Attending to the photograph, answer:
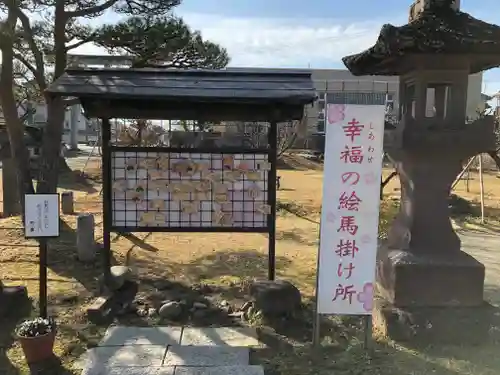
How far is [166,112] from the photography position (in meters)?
5.72

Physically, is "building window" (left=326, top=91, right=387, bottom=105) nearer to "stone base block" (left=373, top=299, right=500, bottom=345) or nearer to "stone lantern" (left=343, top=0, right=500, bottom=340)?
"stone lantern" (left=343, top=0, right=500, bottom=340)

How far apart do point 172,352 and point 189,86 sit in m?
2.82

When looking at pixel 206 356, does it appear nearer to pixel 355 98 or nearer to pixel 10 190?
pixel 355 98

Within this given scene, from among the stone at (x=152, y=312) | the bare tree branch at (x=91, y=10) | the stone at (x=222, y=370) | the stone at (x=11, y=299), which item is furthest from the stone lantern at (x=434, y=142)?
the bare tree branch at (x=91, y=10)

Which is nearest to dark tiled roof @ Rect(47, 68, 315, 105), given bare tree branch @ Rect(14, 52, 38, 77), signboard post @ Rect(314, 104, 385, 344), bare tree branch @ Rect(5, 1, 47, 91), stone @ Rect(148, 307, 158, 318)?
signboard post @ Rect(314, 104, 385, 344)

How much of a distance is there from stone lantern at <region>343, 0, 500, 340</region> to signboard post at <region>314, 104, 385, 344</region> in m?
0.87

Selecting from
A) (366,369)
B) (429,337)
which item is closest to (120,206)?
(366,369)

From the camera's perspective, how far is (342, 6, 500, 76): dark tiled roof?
15.1 feet

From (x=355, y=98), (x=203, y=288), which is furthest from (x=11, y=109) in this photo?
(x=355, y=98)

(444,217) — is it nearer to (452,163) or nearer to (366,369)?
(452,163)

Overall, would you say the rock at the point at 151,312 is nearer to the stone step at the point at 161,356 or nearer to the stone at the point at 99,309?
the stone at the point at 99,309

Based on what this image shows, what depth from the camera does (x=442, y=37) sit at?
15.3ft

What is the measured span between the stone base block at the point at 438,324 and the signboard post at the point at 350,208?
569 millimetres

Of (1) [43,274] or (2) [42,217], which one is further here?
(1) [43,274]
